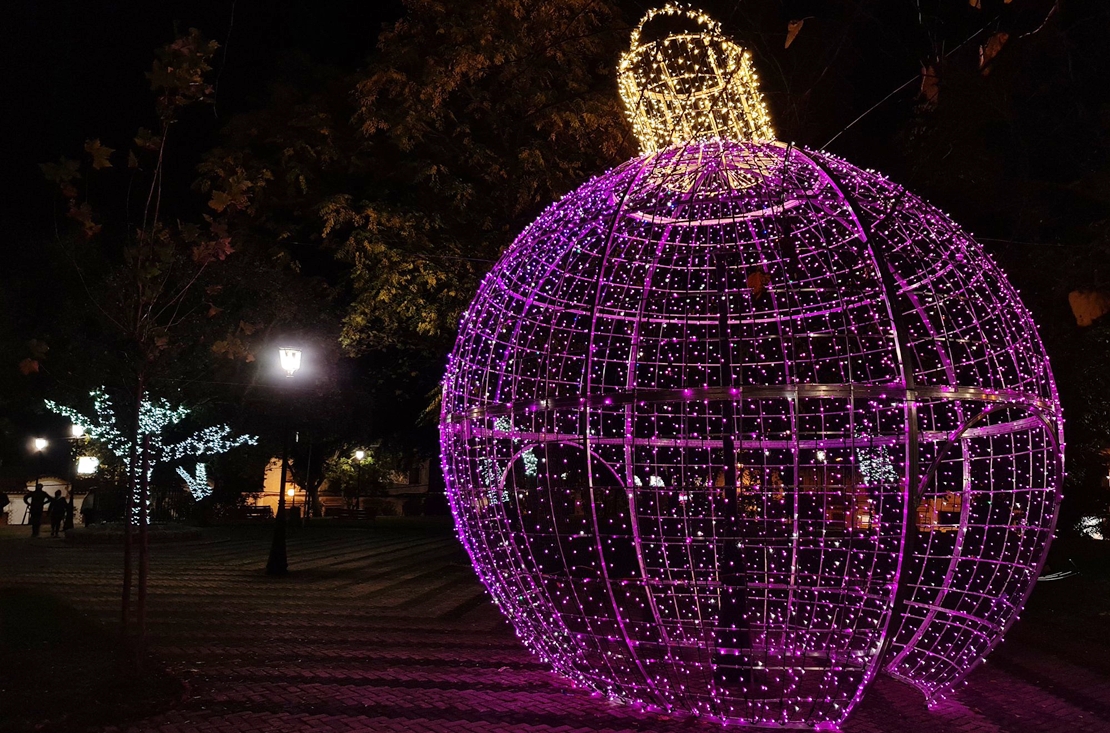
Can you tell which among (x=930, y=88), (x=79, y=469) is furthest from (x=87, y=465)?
(x=930, y=88)

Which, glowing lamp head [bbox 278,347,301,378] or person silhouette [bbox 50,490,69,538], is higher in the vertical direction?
glowing lamp head [bbox 278,347,301,378]

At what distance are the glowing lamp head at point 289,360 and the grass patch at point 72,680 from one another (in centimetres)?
489

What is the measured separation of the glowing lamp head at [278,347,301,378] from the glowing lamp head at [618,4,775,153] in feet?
26.8

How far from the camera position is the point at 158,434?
702 inches

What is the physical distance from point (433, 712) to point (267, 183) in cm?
871

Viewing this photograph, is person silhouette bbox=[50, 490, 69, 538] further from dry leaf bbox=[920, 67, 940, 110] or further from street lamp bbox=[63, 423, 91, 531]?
dry leaf bbox=[920, 67, 940, 110]

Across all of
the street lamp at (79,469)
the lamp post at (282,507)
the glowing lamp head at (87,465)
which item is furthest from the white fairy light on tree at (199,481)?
the lamp post at (282,507)

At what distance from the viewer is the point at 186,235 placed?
20.8ft

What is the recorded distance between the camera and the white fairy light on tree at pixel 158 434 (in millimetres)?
17172

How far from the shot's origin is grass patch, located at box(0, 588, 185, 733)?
539cm

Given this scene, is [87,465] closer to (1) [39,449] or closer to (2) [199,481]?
(1) [39,449]

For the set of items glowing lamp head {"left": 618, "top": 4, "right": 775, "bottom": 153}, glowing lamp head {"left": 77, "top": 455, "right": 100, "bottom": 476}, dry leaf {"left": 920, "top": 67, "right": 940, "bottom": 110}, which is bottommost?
glowing lamp head {"left": 77, "top": 455, "right": 100, "bottom": 476}

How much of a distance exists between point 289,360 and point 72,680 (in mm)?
6704

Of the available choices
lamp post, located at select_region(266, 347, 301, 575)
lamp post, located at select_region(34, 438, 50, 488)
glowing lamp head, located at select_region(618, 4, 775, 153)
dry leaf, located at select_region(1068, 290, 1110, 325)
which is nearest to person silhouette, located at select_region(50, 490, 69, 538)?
lamp post, located at select_region(34, 438, 50, 488)
